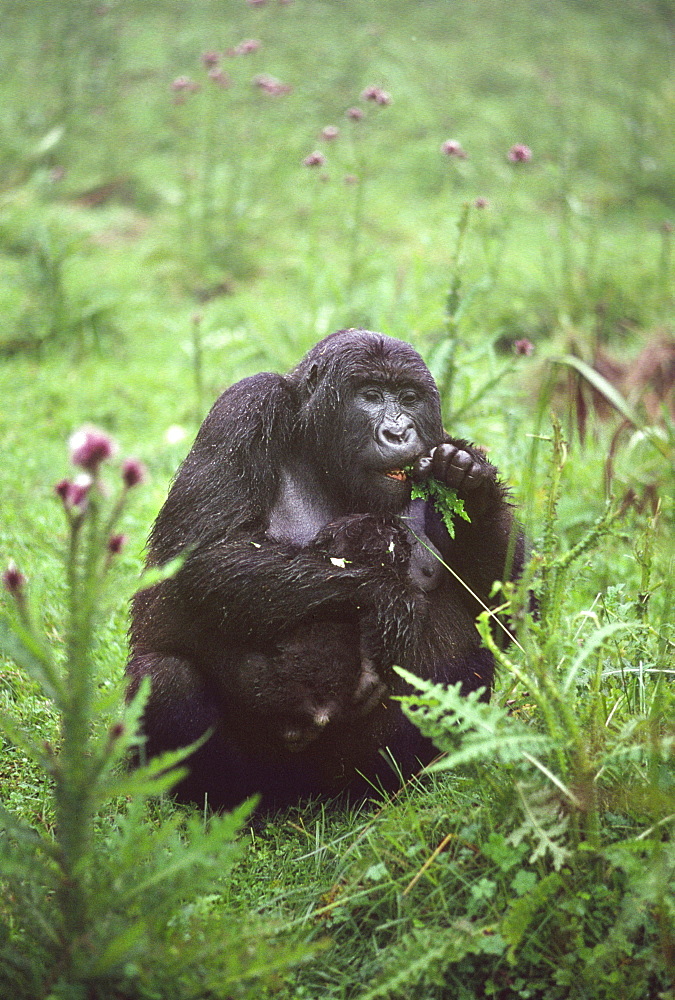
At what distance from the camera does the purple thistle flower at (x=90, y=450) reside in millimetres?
1378

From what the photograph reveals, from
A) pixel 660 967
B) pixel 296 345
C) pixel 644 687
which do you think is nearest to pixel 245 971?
pixel 660 967

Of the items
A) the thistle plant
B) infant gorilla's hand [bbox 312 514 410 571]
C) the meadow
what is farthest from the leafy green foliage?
the thistle plant

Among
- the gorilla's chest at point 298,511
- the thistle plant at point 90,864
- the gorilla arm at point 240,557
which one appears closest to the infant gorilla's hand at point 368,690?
the gorilla arm at point 240,557

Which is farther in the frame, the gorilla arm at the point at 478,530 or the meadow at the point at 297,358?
the gorilla arm at the point at 478,530

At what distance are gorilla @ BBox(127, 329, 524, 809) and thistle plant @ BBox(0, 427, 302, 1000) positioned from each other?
695 mm

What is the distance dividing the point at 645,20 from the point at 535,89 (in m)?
2.69

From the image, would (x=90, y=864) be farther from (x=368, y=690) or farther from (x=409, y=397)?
(x=409, y=397)

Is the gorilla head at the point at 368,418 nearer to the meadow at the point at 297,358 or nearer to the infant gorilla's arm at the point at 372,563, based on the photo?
the infant gorilla's arm at the point at 372,563

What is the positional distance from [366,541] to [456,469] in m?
0.32

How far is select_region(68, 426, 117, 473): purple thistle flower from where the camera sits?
1378mm

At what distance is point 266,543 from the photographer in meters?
2.43

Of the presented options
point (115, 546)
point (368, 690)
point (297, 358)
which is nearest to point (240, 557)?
point (368, 690)

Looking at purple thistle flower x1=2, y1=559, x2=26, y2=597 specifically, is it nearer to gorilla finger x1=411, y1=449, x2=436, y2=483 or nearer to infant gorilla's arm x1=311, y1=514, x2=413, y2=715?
infant gorilla's arm x1=311, y1=514, x2=413, y2=715

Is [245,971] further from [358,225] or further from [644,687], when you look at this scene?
[358,225]
